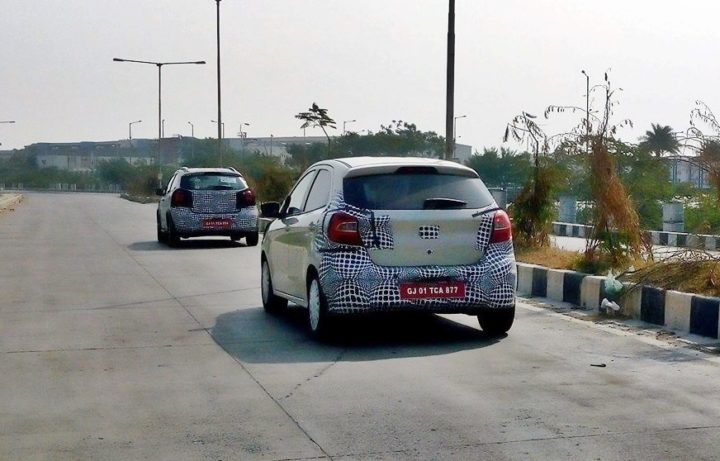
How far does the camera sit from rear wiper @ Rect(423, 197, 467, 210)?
33.1 ft

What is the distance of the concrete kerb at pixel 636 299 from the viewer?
1070cm

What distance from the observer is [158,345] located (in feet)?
33.4

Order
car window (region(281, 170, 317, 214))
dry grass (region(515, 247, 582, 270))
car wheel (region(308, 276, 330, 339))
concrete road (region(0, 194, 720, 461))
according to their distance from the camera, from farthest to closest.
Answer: dry grass (region(515, 247, 582, 270)) < car window (region(281, 170, 317, 214)) < car wheel (region(308, 276, 330, 339)) < concrete road (region(0, 194, 720, 461))

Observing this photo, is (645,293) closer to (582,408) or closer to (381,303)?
(381,303)

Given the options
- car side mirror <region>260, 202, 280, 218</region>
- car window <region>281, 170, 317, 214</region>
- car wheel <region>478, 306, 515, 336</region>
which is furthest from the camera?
car side mirror <region>260, 202, 280, 218</region>

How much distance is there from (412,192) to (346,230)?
0.71 meters

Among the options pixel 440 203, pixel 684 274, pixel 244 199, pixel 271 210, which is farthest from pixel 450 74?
pixel 440 203

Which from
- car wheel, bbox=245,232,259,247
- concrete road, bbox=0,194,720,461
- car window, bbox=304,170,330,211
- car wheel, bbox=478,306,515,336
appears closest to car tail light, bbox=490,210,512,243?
car wheel, bbox=478,306,515,336

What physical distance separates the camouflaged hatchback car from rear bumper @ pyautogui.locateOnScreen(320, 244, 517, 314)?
14317 millimetres

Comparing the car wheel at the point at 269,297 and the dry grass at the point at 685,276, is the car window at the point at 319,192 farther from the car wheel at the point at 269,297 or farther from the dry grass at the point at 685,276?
the dry grass at the point at 685,276

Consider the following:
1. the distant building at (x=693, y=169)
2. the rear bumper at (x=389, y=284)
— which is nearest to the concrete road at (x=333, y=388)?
the rear bumper at (x=389, y=284)

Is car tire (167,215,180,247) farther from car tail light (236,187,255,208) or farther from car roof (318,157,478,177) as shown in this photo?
car roof (318,157,478,177)

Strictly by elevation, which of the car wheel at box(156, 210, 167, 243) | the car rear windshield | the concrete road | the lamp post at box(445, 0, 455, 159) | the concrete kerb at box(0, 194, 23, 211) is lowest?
the concrete kerb at box(0, 194, 23, 211)

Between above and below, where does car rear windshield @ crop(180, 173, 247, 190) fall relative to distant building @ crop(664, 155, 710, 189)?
below
